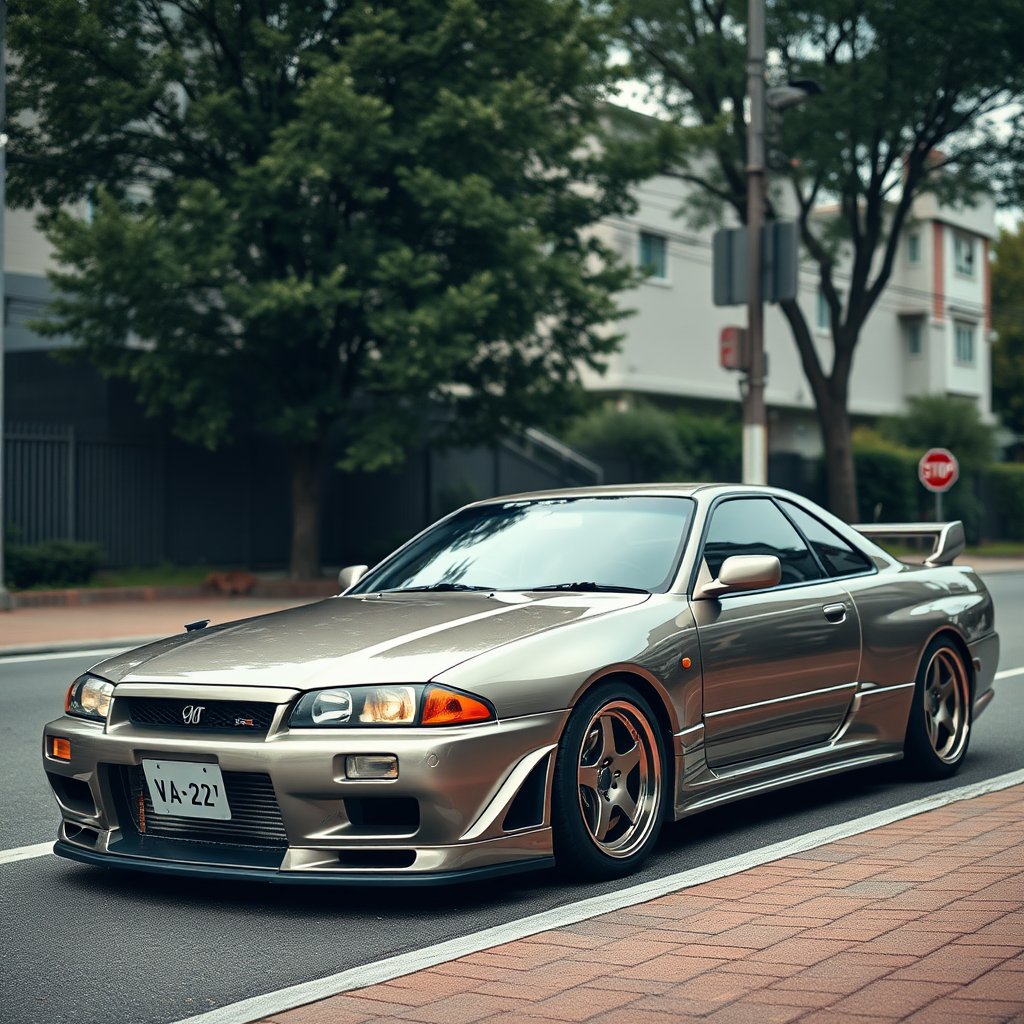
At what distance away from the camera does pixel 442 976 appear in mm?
3914

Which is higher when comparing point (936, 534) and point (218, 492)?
point (218, 492)

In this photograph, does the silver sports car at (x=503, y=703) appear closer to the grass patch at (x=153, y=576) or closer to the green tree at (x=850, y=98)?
the grass patch at (x=153, y=576)

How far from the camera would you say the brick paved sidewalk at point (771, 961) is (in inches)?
140

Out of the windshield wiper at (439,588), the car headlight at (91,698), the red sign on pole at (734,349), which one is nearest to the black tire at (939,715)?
the windshield wiper at (439,588)

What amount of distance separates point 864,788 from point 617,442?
82.3 feet

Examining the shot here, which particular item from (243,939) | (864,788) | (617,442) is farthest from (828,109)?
(243,939)

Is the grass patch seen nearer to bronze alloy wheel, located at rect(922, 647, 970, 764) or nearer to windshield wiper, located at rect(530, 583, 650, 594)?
bronze alloy wheel, located at rect(922, 647, 970, 764)

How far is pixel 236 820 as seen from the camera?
182 inches

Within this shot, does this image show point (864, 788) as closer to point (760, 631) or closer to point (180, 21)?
point (760, 631)

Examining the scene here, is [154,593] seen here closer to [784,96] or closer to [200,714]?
[784,96]

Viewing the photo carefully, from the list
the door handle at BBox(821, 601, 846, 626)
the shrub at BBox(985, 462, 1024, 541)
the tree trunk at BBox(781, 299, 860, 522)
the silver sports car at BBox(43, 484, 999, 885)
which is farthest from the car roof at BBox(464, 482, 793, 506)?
the shrub at BBox(985, 462, 1024, 541)

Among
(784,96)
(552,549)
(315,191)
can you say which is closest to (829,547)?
(552,549)

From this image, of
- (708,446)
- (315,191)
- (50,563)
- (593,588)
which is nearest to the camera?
(593,588)

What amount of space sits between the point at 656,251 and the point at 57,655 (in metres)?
27.8
